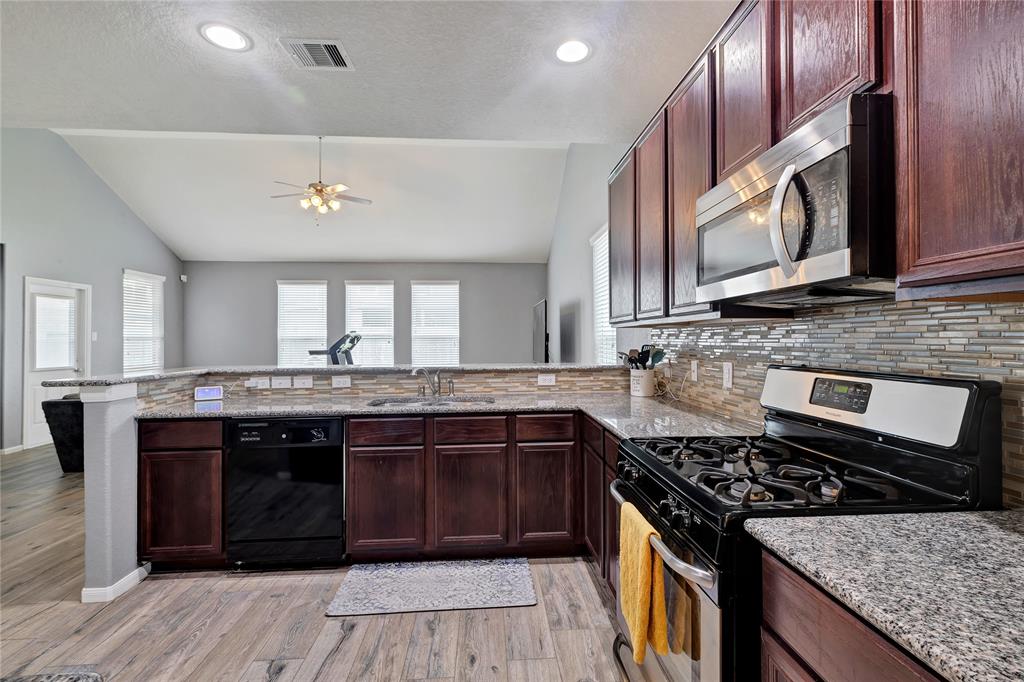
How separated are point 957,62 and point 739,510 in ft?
3.07

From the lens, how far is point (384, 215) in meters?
6.84

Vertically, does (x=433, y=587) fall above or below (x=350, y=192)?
below

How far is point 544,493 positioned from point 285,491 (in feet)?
4.60

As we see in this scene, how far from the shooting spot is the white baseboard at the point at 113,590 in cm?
Result: 228

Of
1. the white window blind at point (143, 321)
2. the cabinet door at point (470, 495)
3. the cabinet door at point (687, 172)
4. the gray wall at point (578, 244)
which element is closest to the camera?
the cabinet door at point (687, 172)

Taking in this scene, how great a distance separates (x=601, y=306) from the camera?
4348 mm

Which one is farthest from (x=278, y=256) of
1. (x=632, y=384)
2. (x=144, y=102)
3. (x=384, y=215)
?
(x=632, y=384)

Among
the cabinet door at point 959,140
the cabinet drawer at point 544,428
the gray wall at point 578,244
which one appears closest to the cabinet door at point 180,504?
the cabinet drawer at point 544,428

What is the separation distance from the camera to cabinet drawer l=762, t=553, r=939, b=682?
67 centimetres

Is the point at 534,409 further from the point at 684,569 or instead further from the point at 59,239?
the point at 59,239

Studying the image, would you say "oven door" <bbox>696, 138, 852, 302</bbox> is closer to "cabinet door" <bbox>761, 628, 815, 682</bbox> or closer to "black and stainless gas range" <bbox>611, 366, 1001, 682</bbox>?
"black and stainless gas range" <bbox>611, 366, 1001, 682</bbox>

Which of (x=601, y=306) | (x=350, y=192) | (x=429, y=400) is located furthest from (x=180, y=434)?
(x=350, y=192)

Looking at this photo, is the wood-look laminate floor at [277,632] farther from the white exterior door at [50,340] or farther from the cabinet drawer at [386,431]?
the white exterior door at [50,340]

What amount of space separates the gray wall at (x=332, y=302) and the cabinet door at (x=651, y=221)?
5.91 m
